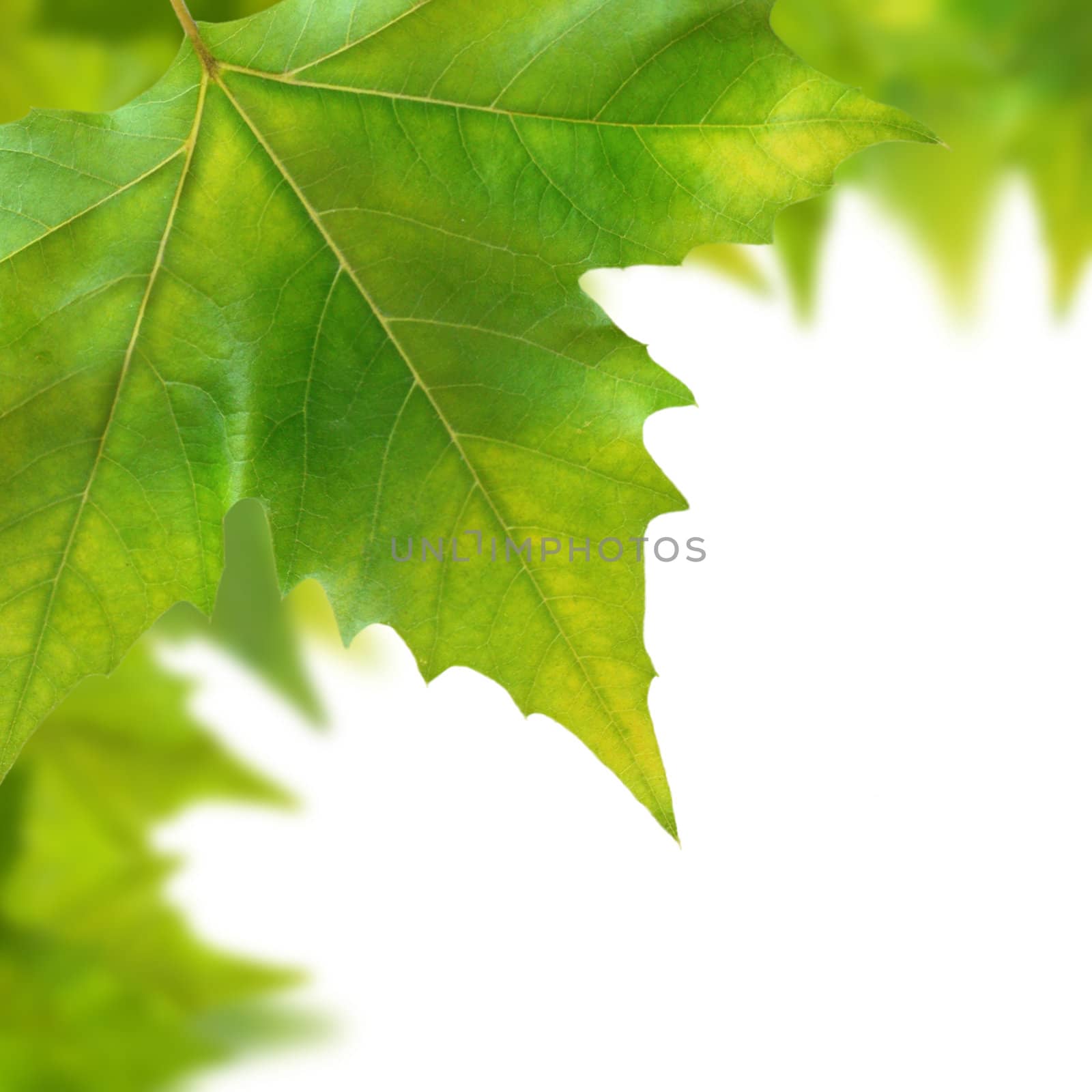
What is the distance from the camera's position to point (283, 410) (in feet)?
1.21

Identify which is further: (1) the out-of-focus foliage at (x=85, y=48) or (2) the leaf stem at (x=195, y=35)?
(1) the out-of-focus foliage at (x=85, y=48)

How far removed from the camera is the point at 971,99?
912mm

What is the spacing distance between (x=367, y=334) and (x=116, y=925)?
912 millimetres

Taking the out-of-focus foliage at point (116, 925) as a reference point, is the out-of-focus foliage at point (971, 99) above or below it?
above

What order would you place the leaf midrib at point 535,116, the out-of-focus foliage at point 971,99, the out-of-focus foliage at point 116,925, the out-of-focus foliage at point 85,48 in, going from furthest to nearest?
1. the out-of-focus foliage at point 116,925
2. the out-of-focus foliage at point 971,99
3. the out-of-focus foliage at point 85,48
4. the leaf midrib at point 535,116

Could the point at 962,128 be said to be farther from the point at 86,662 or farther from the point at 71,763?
the point at 71,763

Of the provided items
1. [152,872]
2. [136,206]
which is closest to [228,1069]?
[152,872]

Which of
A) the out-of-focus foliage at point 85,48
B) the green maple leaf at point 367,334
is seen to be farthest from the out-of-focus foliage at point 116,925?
the green maple leaf at point 367,334

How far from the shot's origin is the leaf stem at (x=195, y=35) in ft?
1.15

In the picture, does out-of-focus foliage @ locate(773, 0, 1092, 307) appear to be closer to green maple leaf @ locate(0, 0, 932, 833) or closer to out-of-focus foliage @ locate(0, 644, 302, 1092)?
green maple leaf @ locate(0, 0, 932, 833)

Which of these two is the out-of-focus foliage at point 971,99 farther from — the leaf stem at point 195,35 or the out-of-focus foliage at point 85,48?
the leaf stem at point 195,35

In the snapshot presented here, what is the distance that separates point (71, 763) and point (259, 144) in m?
0.85

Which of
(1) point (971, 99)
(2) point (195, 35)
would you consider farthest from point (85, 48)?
(1) point (971, 99)

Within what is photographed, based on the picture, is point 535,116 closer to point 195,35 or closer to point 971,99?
point 195,35
